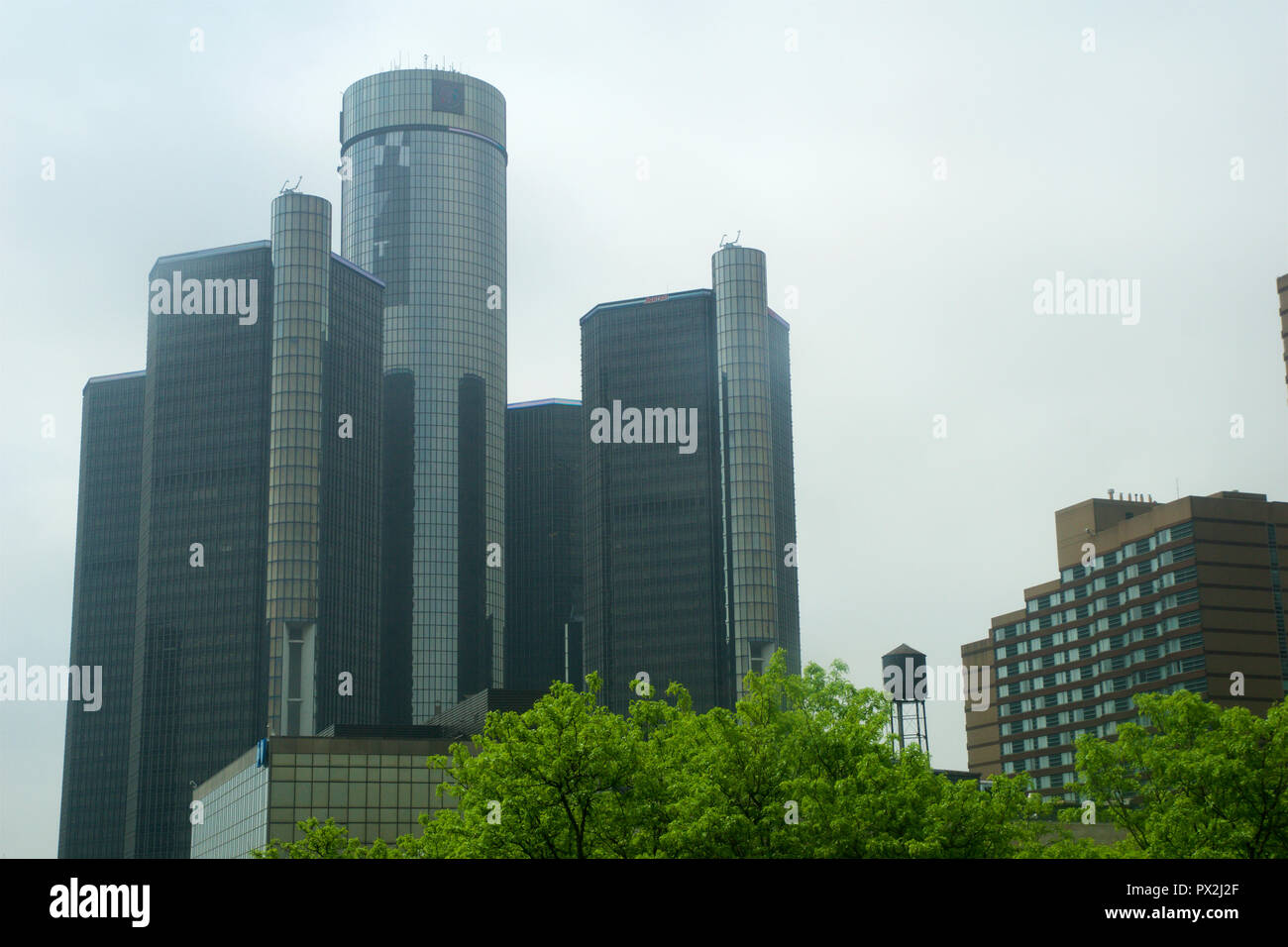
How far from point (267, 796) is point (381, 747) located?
1083 cm

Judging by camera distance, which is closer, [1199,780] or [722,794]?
[722,794]

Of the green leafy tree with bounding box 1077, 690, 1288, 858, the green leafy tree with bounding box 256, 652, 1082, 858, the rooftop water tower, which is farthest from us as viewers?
the rooftop water tower

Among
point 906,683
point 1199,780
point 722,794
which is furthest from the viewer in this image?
point 906,683

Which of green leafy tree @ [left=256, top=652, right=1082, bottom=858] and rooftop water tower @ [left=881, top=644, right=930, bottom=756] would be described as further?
rooftop water tower @ [left=881, top=644, right=930, bottom=756]

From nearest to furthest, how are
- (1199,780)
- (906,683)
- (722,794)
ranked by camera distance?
(722,794) → (1199,780) → (906,683)

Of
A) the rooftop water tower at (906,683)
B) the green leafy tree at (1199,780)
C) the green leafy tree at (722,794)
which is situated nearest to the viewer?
the green leafy tree at (722,794)

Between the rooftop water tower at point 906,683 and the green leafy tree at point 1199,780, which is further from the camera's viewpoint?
the rooftop water tower at point 906,683

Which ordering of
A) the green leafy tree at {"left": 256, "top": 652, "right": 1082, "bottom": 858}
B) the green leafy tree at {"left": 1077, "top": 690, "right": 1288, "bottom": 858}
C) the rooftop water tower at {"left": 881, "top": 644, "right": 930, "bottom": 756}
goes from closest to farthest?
the green leafy tree at {"left": 256, "top": 652, "right": 1082, "bottom": 858} < the green leafy tree at {"left": 1077, "top": 690, "right": 1288, "bottom": 858} < the rooftop water tower at {"left": 881, "top": 644, "right": 930, "bottom": 756}

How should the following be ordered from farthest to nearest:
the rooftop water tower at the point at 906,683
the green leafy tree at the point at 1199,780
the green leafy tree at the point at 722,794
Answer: the rooftop water tower at the point at 906,683 → the green leafy tree at the point at 1199,780 → the green leafy tree at the point at 722,794

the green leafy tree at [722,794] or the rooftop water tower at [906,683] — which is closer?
the green leafy tree at [722,794]

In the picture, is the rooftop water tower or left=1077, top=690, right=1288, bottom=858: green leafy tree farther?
the rooftop water tower
